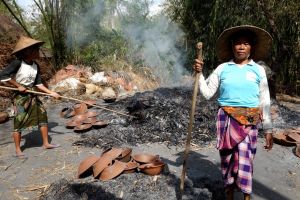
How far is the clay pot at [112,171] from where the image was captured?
4.18 m

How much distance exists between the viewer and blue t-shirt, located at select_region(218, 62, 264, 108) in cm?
336

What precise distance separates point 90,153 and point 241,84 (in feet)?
10.4

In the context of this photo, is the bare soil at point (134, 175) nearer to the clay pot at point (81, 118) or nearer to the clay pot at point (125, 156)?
the clay pot at point (125, 156)

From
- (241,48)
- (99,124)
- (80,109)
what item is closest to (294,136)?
(241,48)

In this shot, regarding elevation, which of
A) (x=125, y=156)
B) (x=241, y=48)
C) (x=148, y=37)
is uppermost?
(x=148, y=37)

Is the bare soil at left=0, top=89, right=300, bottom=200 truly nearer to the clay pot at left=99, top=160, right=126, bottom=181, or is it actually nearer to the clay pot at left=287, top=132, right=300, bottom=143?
the clay pot at left=99, top=160, right=126, bottom=181

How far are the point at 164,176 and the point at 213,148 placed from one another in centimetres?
176

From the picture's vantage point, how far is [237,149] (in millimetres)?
3408

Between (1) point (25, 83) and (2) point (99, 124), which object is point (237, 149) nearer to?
(1) point (25, 83)

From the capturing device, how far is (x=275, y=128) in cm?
685

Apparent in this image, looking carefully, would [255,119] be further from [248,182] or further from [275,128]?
[275,128]

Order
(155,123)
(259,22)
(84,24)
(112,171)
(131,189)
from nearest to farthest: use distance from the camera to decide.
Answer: (131,189) < (112,171) < (155,123) < (259,22) < (84,24)

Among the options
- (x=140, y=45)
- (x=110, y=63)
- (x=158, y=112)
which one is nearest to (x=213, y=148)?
(x=158, y=112)

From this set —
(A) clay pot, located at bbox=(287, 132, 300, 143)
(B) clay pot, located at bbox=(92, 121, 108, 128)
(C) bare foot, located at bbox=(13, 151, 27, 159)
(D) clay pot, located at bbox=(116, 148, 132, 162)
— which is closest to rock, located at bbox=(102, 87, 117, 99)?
(B) clay pot, located at bbox=(92, 121, 108, 128)
